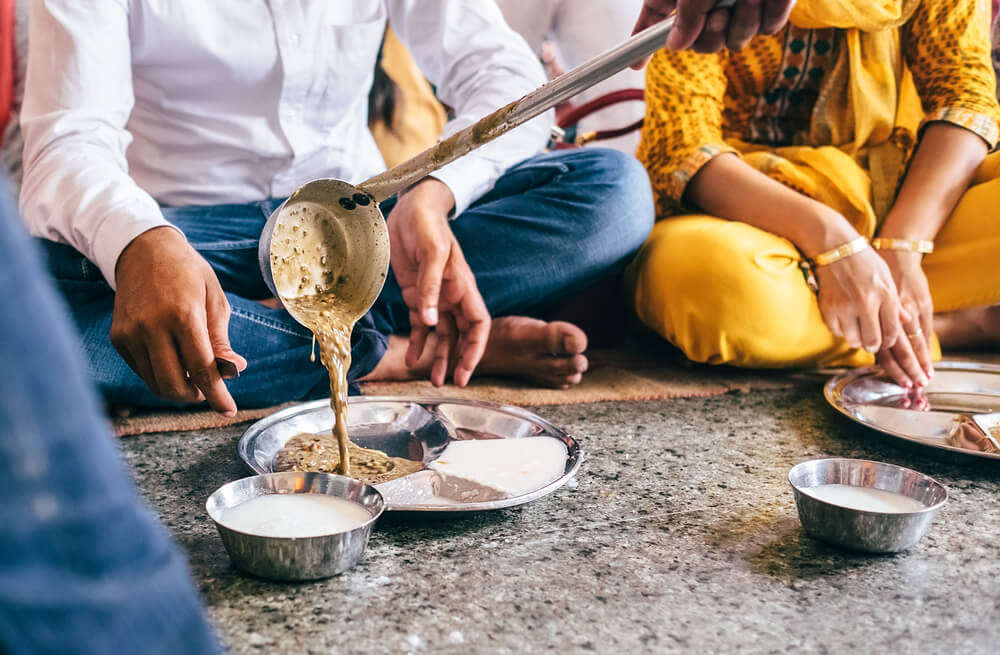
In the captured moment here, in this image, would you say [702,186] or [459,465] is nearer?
[459,465]

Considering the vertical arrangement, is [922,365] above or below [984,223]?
below

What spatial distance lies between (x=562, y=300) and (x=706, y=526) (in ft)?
2.66

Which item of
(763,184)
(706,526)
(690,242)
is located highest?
(763,184)

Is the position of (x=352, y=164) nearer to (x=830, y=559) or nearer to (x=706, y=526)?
(x=706, y=526)

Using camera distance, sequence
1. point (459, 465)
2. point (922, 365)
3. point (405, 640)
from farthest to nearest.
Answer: point (922, 365)
point (459, 465)
point (405, 640)

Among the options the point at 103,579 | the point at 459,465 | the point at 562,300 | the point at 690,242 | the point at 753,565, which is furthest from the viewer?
the point at 562,300

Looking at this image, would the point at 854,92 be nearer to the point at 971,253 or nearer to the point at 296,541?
the point at 971,253

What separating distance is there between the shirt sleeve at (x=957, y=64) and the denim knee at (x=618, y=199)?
57 centimetres

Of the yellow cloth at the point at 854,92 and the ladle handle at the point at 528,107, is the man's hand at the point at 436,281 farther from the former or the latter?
the yellow cloth at the point at 854,92

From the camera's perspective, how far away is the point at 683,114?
1646 millimetres

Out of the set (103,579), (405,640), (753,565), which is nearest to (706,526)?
(753,565)

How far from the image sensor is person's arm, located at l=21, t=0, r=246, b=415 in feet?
3.04

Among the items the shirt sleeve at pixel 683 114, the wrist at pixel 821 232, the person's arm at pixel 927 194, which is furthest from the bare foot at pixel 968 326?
the shirt sleeve at pixel 683 114

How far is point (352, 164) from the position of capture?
1.61 meters
